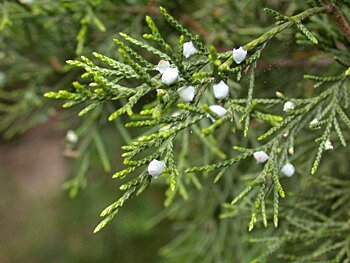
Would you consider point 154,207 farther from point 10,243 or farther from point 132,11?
point 132,11

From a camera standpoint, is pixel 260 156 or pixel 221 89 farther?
pixel 260 156

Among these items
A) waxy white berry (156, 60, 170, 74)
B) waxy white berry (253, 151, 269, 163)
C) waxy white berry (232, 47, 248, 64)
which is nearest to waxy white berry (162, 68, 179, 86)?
waxy white berry (156, 60, 170, 74)

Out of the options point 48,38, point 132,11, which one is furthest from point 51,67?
point 132,11

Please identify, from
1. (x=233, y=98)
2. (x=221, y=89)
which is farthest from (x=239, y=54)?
(x=233, y=98)

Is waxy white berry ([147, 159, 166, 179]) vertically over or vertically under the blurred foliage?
over

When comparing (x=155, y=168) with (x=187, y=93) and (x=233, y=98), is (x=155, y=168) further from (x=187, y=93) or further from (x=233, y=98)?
(x=233, y=98)

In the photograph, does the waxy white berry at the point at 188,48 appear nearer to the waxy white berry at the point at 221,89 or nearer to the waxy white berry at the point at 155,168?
the waxy white berry at the point at 221,89

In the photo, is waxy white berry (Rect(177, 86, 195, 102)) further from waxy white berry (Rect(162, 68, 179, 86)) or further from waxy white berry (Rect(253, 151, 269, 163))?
waxy white berry (Rect(253, 151, 269, 163))

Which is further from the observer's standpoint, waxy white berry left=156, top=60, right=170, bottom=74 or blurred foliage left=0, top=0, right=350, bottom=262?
blurred foliage left=0, top=0, right=350, bottom=262
